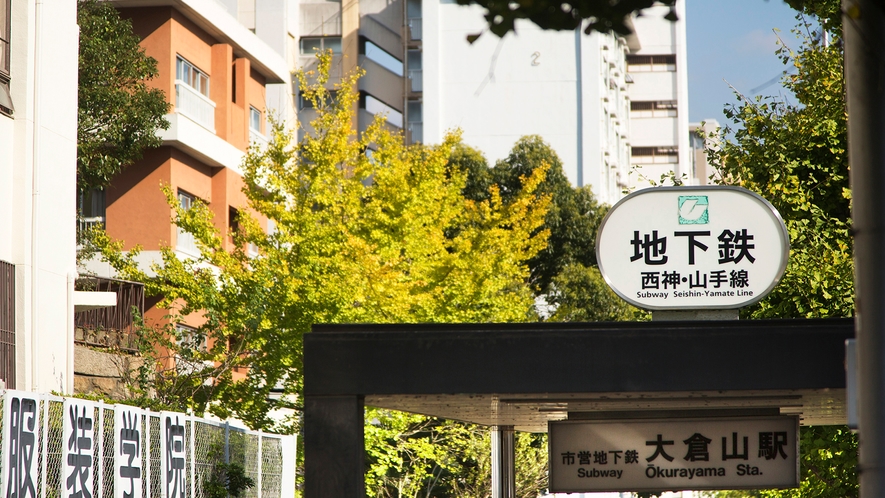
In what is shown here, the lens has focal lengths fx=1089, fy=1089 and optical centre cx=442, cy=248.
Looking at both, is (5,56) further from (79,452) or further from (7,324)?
(79,452)

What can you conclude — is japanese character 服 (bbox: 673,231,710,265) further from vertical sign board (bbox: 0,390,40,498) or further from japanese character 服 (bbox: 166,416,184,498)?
japanese character 服 (bbox: 166,416,184,498)

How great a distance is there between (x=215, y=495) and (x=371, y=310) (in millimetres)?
6952

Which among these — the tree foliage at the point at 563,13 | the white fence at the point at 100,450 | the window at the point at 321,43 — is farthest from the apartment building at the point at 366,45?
the tree foliage at the point at 563,13

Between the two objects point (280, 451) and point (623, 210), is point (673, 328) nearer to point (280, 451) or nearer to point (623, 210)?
point (623, 210)

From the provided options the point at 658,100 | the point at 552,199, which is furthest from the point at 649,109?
the point at 552,199

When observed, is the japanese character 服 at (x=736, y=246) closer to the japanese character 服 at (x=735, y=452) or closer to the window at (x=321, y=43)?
the japanese character 服 at (x=735, y=452)

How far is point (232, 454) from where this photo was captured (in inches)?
481

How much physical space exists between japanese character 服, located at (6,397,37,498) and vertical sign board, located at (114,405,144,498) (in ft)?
4.08

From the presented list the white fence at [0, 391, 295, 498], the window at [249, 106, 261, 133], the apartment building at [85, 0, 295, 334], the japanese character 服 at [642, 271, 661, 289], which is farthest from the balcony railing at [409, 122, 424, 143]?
the japanese character 服 at [642, 271, 661, 289]

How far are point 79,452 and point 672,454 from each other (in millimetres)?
4341

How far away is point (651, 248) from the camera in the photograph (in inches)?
320

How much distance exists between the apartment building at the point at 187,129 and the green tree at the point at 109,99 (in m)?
1.18

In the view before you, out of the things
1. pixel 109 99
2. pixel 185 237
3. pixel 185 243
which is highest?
pixel 109 99

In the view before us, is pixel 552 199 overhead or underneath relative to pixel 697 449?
overhead
